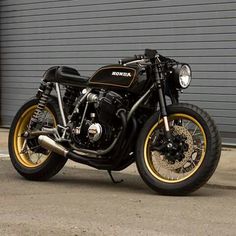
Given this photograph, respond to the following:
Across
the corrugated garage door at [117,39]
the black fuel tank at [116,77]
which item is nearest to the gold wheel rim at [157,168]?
the black fuel tank at [116,77]

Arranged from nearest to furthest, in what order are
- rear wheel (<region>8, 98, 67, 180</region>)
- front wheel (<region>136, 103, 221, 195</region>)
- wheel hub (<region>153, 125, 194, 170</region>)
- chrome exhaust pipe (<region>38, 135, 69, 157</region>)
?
front wheel (<region>136, 103, 221, 195</region>) < wheel hub (<region>153, 125, 194, 170</region>) < chrome exhaust pipe (<region>38, 135, 69, 157</region>) < rear wheel (<region>8, 98, 67, 180</region>)

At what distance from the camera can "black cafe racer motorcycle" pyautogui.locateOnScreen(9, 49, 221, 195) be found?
21.2 feet

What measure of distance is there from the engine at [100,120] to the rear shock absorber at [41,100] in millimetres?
641

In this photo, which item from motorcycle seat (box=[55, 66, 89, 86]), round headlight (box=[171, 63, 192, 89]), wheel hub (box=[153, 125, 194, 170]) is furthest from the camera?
motorcycle seat (box=[55, 66, 89, 86])

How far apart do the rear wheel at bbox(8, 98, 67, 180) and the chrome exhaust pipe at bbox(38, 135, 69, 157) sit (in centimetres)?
14

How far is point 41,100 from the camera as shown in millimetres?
7516

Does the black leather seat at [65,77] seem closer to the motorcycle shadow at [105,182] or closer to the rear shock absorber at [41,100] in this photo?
the rear shock absorber at [41,100]

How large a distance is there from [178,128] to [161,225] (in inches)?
58.5

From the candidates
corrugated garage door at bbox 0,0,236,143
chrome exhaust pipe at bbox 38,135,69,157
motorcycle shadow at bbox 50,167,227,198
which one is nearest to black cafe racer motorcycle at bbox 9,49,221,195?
chrome exhaust pipe at bbox 38,135,69,157

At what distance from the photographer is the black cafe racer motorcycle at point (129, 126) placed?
21.2ft

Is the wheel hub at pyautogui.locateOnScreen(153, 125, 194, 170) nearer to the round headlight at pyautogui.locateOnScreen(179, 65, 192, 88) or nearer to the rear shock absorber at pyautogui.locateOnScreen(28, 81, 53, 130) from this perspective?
the round headlight at pyautogui.locateOnScreen(179, 65, 192, 88)

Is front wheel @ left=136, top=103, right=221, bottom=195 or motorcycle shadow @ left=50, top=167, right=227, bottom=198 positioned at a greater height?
front wheel @ left=136, top=103, right=221, bottom=195

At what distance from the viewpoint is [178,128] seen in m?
6.56

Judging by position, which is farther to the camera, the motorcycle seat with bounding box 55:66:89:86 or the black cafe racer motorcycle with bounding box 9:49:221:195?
the motorcycle seat with bounding box 55:66:89:86
